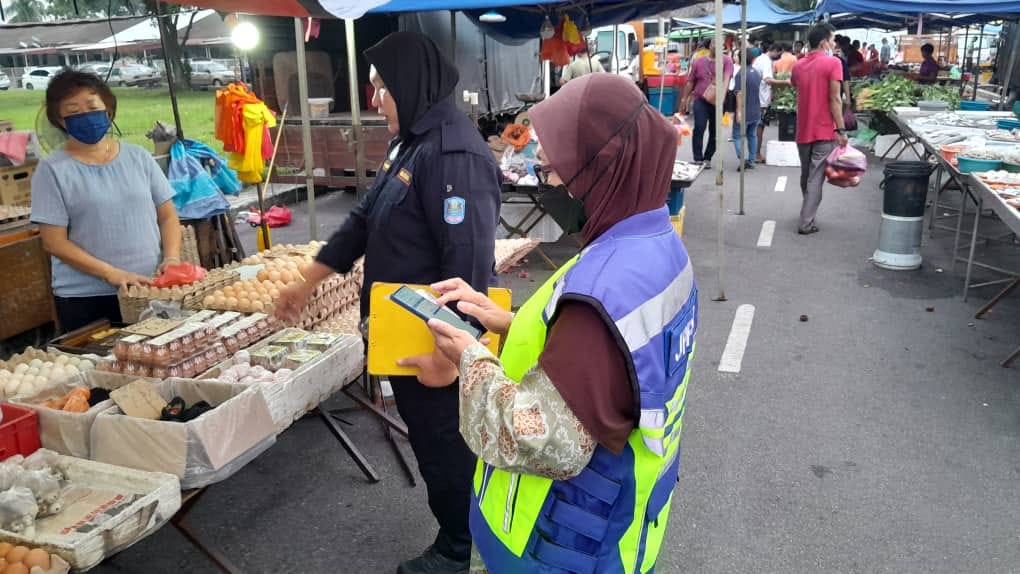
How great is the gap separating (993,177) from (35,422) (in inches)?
265

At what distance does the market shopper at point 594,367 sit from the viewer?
1.52 meters

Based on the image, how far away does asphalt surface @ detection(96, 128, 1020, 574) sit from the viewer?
137 inches

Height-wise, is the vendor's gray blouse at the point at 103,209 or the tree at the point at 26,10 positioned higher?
the tree at the point at 26,10

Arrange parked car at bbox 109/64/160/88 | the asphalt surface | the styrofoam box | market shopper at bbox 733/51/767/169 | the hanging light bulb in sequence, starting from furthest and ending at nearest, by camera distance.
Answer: parked car at bbox 109/64/160/88, the styrofoam box, market shopper at bbox 733/51/767/169, the hanging light bulb, the asphalt surface

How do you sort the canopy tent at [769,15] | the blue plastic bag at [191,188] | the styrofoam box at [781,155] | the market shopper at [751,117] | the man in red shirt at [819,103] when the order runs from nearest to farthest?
1. the blue plastic bag at [191,188]
2. the man in red shirt at [819,103]
3. the market shopper at [751,117]
4. the styrofoam box at [781,155]
5. the canopy tent at [769,15]

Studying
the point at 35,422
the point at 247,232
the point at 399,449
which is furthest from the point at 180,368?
the point at 247,232

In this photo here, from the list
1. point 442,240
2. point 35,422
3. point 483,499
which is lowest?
point 35,422

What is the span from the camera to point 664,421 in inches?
64.0

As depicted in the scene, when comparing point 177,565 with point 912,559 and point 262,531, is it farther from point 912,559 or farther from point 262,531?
point 912,559

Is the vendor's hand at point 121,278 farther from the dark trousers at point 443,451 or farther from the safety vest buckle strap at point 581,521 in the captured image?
the safety vest buckle strap at point 581,521

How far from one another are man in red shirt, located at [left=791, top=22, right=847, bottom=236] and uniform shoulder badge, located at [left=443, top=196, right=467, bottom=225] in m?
7.18

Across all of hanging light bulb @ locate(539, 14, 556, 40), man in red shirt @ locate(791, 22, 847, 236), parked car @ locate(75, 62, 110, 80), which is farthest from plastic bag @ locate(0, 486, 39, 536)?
hanging light bulb @ locate(539, 14, 556, 40)

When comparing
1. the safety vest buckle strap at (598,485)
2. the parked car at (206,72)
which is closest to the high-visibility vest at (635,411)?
the safety vest buckle strap at (598,485)

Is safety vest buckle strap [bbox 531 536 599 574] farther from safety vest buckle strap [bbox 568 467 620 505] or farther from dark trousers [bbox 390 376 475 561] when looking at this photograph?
dark trousers [bbox 390 376 475 561]
